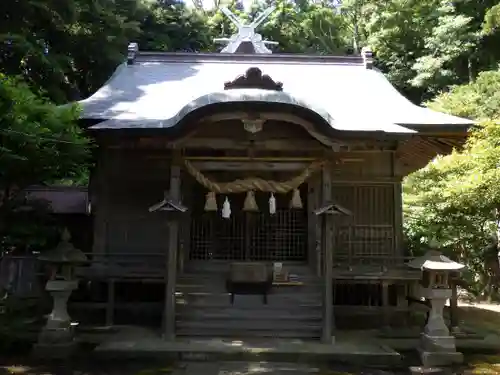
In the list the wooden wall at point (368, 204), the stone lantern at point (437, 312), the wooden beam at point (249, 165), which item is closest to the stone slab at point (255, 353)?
the stone lantern at point (437, 312)

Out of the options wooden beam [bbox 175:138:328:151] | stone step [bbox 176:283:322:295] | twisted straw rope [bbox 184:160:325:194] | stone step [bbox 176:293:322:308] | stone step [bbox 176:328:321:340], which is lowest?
stone step [bbox 176:328:321:340]

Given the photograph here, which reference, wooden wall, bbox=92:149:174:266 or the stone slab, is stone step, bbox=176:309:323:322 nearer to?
the stone slab

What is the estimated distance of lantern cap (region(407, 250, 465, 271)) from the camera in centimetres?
763

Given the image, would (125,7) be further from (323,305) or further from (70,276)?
(323,305)

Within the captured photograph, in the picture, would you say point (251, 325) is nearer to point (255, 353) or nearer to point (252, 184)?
point (255, 353)

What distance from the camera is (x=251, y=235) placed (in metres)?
10.5

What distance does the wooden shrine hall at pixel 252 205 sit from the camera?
8219 millimetres

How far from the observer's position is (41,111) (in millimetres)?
7395

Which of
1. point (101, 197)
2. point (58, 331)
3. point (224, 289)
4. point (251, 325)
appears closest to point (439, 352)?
point (251, 325)

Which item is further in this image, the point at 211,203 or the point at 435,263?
the point at 211,203

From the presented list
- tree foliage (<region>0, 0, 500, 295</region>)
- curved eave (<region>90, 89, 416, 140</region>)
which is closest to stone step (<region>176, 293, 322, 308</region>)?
tree foliage (<region>0, 0, 500, 295</region>)

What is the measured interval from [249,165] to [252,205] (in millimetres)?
795

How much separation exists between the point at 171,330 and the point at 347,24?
30.8 m

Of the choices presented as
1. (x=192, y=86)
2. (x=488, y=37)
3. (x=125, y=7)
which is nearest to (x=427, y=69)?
(x=488, y=37)
